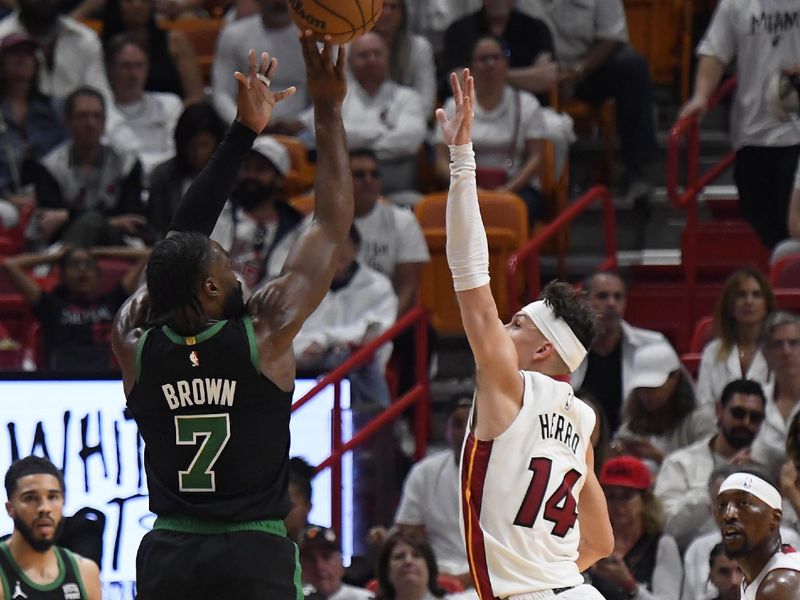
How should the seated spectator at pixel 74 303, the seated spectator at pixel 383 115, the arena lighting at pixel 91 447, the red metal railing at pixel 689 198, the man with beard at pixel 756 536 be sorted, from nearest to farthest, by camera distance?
the man with beard at pixel 756 536
the arena lighting at pixel 91 447
the seated spectator at pixel 74 303
the red metal railing at pixel 689 198
the seated spectator at pixel 383 115

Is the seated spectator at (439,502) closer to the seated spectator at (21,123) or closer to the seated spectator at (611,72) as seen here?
the seated spectator at (611,72)

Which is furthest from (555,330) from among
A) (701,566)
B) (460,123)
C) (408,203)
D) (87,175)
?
(87,175)

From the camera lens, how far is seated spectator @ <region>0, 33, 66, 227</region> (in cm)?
1145

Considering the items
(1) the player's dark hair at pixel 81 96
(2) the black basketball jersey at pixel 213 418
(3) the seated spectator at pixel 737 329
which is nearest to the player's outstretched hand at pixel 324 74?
(2) the black basketball jersey at pixel 213 418

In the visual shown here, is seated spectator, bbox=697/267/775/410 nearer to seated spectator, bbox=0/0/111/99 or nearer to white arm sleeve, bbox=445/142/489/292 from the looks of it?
white arm sleeve, bbox=445/142/489/292

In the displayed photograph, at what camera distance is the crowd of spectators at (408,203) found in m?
8.36

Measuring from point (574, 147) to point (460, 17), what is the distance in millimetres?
1296

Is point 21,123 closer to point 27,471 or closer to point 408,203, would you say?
point 408,203

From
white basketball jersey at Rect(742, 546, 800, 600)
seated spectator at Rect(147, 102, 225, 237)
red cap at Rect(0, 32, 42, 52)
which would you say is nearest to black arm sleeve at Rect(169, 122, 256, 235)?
white basketball jersey at Rect(742, 546, 800, 600)

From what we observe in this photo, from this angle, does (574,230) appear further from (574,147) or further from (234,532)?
(234,532)

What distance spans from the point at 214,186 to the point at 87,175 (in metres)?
6.10

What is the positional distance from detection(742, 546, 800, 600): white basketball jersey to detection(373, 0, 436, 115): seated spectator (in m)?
6.35

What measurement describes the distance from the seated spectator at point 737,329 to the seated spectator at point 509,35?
3.00 meters

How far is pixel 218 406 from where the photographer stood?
4.93 metres
